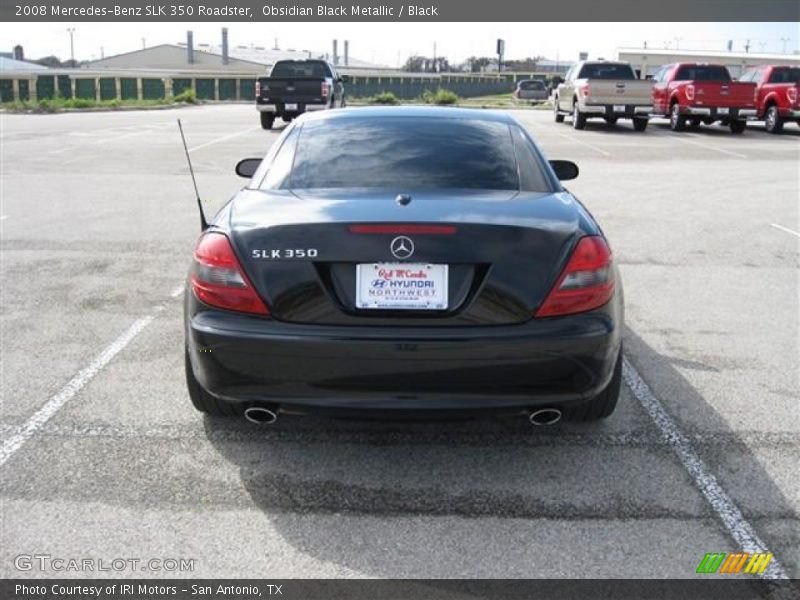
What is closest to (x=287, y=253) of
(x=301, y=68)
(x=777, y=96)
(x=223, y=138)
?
Answer: (x=223, y=138)

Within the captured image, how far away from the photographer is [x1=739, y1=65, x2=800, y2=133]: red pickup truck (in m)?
22.9

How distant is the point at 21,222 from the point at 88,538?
23.1 feet

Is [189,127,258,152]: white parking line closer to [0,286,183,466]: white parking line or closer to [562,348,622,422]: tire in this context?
[0,286,183,466]: white parking line

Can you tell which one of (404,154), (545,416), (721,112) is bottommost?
(545,416)

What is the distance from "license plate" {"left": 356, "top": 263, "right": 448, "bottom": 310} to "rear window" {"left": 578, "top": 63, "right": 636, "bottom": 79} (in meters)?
22.6

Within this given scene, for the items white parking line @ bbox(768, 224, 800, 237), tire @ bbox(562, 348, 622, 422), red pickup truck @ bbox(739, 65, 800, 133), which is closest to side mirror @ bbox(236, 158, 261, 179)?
tire @ bbox(562, 348, 622, 422)

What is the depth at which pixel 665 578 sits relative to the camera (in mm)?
2846

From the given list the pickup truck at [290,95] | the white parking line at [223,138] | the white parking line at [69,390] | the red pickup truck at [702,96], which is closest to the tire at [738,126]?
the red pickup truck at [702,96]

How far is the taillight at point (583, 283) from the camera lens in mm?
3262

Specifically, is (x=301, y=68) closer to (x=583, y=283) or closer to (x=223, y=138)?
(x=223, y=138)

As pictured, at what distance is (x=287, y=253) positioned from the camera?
324 cm

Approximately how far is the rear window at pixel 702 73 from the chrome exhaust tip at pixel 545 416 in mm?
22887

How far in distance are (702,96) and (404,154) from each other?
21.0 meters

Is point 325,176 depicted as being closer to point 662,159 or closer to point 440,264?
point 440,264
